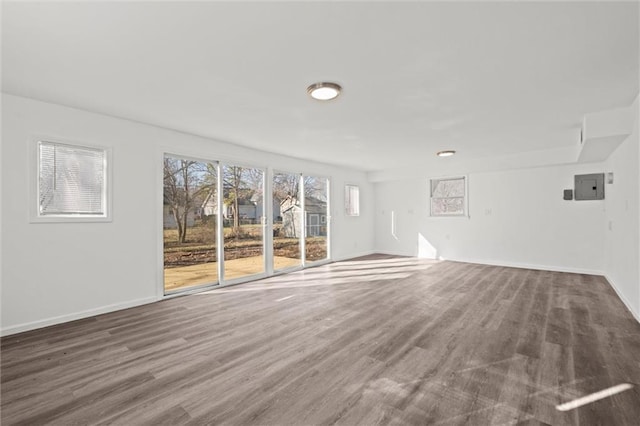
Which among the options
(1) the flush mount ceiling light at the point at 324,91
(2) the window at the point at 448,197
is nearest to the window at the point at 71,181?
(1) the flush mount ceiling light at the point at 324,91

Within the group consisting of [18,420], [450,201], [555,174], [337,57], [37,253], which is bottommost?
[18,420]

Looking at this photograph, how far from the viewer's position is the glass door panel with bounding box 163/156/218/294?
4297 mm

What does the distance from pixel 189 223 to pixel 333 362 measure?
321 cm

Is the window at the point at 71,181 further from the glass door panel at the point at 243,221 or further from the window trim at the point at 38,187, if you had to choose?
the glass door panel at the point at 243,221

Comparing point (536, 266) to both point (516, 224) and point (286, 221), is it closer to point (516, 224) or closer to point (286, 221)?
point (516, 224)

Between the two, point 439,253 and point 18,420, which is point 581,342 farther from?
point 439,253

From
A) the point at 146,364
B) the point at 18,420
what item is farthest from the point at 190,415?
the point at 18,420

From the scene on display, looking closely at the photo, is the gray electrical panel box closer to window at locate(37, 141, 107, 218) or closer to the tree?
the tree

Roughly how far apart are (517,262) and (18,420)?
7767mm

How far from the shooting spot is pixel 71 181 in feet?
11.2

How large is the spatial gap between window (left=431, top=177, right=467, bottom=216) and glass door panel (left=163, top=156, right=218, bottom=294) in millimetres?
5681

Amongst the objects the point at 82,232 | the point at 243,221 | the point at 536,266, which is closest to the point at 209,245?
the point at 243,221

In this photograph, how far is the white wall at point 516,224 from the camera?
223 inches

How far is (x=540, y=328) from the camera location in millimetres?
3025
